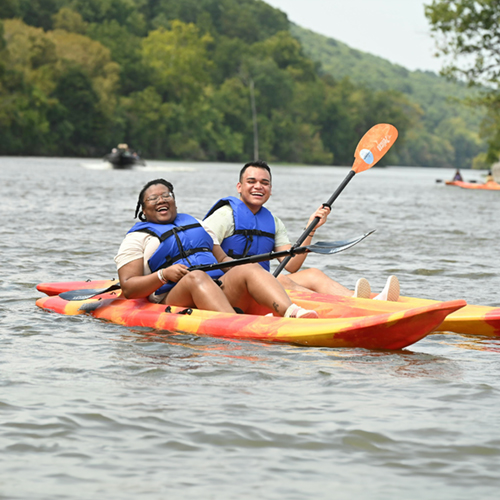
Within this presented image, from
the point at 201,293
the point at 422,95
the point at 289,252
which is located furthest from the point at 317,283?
the point at 422,95

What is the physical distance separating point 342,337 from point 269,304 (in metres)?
0.50

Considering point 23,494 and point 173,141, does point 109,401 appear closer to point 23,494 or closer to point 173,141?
point 23,494

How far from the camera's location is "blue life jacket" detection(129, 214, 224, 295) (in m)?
Result: 5.14

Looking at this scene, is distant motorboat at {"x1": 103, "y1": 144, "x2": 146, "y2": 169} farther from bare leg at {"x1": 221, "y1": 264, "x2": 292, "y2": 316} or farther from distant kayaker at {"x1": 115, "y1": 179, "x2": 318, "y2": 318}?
bare leg at {"x1": 221, "y1": 264, "x2": 292, "y2": 316}

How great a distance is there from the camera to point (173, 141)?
7188 centimetres

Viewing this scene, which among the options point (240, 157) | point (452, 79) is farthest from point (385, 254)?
point (240, 157)

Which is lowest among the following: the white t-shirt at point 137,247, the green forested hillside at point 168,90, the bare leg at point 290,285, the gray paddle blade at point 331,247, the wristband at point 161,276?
the bare leg at point 290,285

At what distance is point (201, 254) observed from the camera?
5.29 metres

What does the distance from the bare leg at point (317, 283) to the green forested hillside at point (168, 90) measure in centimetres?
5216

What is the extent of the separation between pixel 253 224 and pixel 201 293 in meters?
0.73

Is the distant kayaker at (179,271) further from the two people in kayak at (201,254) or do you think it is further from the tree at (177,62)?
the tree at (177,62)

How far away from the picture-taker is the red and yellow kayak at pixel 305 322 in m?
4.59

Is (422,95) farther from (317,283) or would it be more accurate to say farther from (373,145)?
(317,283)

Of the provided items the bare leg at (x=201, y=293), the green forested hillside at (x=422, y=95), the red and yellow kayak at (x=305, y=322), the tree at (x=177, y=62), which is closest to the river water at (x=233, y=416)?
the red and yellow kayak at (x=305, y=322)
